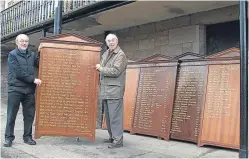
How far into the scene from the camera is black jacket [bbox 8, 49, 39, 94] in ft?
15.7

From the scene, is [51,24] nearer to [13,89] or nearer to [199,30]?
[199,30]

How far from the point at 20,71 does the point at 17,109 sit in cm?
59

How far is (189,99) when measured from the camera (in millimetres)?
5527

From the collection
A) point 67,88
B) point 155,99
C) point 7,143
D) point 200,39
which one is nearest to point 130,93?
point 155,99

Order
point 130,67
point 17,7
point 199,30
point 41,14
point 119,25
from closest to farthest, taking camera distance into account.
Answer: point 130,67 < point 199,30 < point 119,25 < point 41,14 < point 17,7

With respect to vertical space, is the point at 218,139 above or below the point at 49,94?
below

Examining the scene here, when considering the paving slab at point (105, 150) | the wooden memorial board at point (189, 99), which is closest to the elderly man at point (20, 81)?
the paving slab at point (105, 150)

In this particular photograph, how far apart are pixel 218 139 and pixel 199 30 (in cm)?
328

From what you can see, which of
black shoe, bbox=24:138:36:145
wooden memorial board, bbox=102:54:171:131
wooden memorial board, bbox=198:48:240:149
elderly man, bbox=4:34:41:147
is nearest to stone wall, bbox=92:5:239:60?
wooden memorial board, bbox=102:54:171:131

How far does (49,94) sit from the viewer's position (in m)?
4.98

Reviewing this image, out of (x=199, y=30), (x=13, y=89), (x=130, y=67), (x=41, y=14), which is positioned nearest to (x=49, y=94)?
(x=13, y=89)

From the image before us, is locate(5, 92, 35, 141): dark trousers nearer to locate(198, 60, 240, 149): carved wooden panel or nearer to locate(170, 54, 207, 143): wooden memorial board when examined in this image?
locate(170, 54, 207, 143): wooden memorial board

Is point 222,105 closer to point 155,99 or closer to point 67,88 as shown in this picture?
point 155,99

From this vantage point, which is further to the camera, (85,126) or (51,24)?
(51,24)
